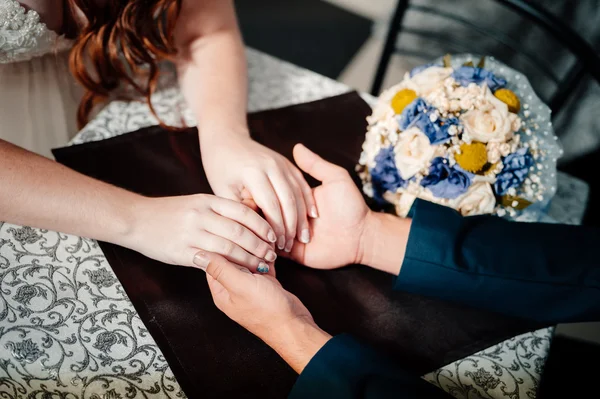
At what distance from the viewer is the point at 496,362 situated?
2.43ft

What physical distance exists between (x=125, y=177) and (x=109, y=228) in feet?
0.48

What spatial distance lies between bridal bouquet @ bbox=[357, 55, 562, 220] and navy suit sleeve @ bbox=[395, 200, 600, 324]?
0.18ft

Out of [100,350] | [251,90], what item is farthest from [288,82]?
[100,350]

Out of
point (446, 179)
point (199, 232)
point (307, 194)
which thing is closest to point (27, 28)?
point (199, 232)

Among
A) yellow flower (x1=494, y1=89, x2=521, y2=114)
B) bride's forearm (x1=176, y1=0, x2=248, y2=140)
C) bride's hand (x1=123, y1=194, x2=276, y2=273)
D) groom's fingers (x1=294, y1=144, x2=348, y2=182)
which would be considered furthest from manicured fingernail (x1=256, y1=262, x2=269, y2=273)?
yellow flower (x1=494, y1=89, x2=521, y2=114)

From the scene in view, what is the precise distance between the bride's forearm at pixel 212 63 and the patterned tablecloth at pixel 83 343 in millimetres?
391

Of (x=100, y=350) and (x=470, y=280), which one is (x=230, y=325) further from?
(x=470, y=280)

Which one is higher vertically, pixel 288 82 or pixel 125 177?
pixel 288 82

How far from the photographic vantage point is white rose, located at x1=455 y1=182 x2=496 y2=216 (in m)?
0.79

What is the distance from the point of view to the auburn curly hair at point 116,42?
0.91 metres

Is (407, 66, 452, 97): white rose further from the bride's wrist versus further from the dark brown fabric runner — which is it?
the bride's wrist

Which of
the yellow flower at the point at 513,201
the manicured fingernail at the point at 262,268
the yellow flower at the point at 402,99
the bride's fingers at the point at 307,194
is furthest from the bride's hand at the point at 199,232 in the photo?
the yellow flower at the point at 513,201

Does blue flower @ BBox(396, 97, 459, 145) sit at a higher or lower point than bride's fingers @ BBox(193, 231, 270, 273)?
higher

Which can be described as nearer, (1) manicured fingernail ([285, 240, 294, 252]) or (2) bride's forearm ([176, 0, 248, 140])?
(1) manicured fingernail ([285, 240, 294, 252])
